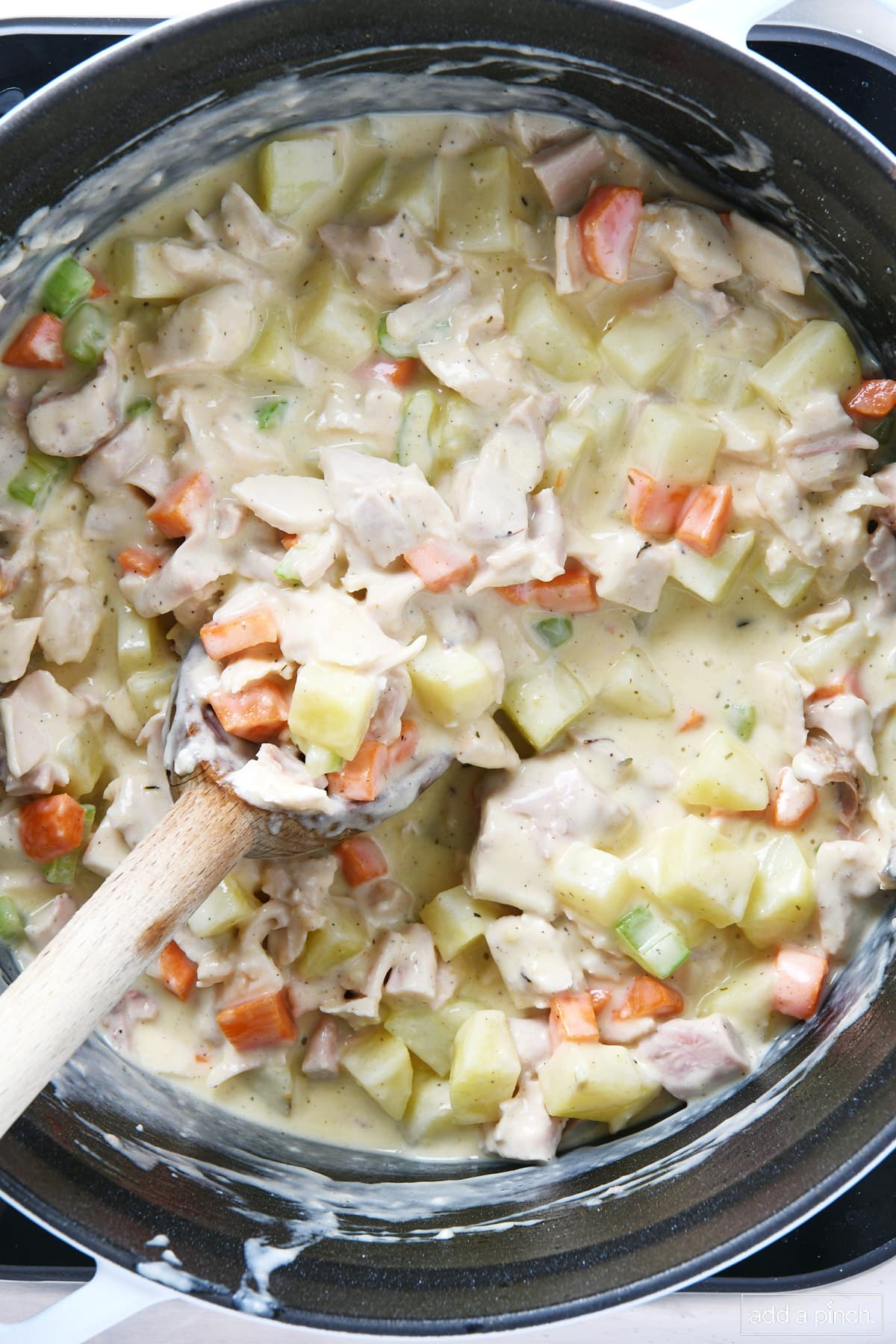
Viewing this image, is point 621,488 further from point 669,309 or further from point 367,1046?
point 367,1046

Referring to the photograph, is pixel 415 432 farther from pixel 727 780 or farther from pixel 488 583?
pixel 727 780

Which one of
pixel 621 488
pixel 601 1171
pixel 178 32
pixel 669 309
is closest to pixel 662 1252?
pixel 601 1171

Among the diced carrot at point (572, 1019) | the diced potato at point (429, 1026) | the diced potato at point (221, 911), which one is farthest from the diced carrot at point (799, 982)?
the diced potato at point (221, 911)

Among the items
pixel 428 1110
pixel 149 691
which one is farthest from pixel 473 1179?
pixel 149 691

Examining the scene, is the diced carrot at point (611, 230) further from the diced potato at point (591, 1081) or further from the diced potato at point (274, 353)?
the diced potato at point (591, 1081)

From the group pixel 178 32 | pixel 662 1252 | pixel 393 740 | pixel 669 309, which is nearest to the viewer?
pixel 178 32

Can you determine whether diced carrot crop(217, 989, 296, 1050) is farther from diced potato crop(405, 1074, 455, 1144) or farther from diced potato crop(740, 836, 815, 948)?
diced potato crop(740, 836, 815, 948)
